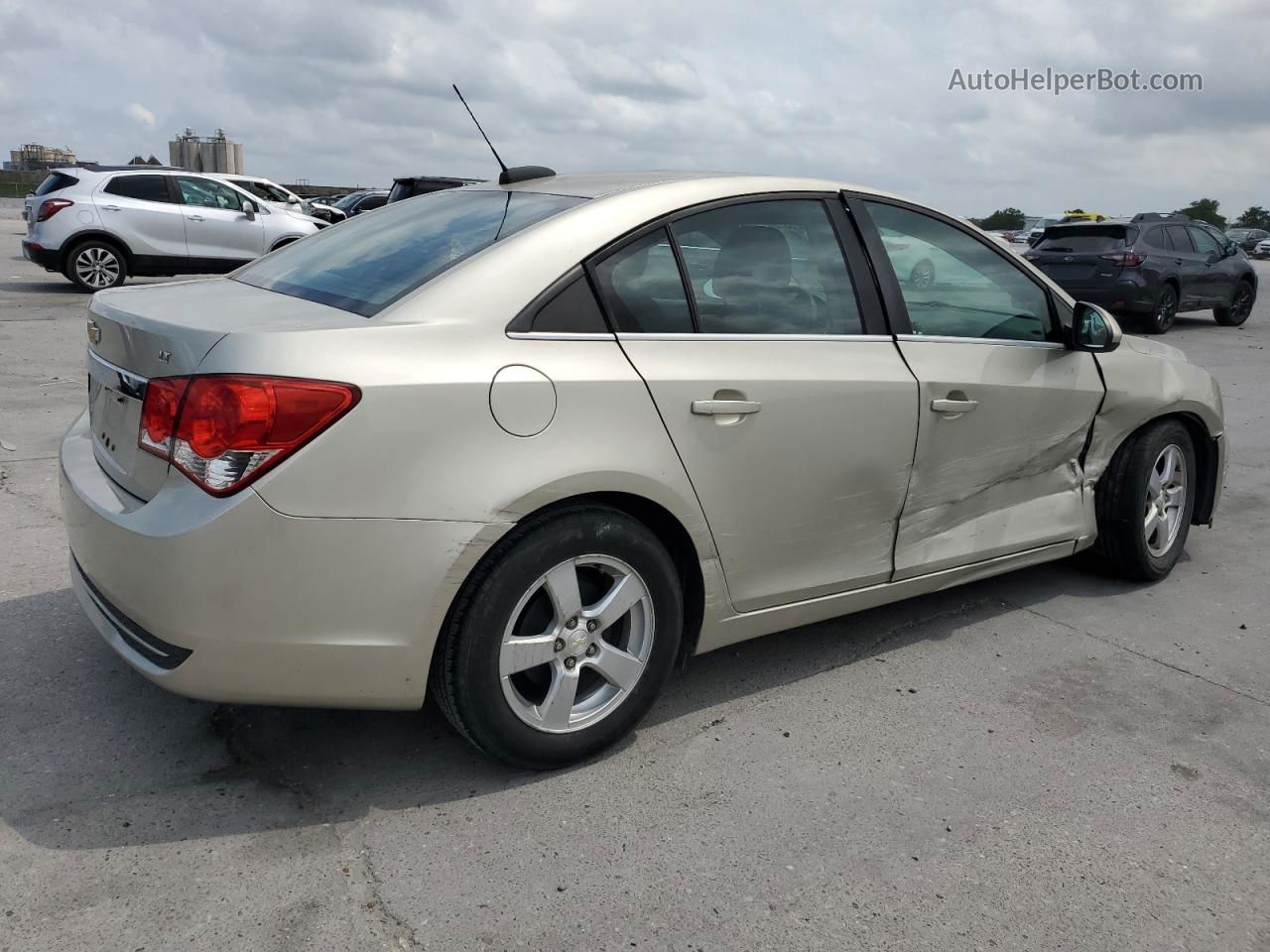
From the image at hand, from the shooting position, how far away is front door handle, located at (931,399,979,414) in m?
3.74

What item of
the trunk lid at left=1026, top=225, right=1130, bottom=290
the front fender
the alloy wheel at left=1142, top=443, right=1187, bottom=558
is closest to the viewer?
the front fender

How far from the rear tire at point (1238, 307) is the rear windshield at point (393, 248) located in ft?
56.1

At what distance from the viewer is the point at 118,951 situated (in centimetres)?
228

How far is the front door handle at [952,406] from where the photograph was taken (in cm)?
374

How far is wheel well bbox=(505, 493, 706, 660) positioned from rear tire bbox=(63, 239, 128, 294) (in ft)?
45.4

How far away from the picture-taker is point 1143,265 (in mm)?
15773

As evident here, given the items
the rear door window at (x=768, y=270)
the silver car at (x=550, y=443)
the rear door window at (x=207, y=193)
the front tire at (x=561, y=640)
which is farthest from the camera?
the rear door window at (x=207, y=193)

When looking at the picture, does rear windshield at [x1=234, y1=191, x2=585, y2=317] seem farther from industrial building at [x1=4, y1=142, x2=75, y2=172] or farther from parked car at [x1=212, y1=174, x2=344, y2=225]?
industrial building at [x1=4, y1=142, x2=75, y2=172]

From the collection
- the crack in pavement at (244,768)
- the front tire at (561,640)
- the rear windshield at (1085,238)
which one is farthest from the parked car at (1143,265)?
the crack in pavement at (244,768)

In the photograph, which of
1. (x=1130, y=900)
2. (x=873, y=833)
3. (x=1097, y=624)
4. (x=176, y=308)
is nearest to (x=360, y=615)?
(x=176, y=308)

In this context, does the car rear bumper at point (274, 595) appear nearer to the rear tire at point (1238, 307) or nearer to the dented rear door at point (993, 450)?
the dented rear door at point (993, 450)

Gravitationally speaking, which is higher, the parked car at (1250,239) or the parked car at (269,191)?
the parked car at (1250,239)

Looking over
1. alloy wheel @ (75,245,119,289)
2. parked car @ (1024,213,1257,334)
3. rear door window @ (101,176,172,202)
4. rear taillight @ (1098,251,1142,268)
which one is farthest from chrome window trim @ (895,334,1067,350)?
rear door window @ (101,176,172,202)

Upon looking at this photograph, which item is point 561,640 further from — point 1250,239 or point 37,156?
point 37,156
